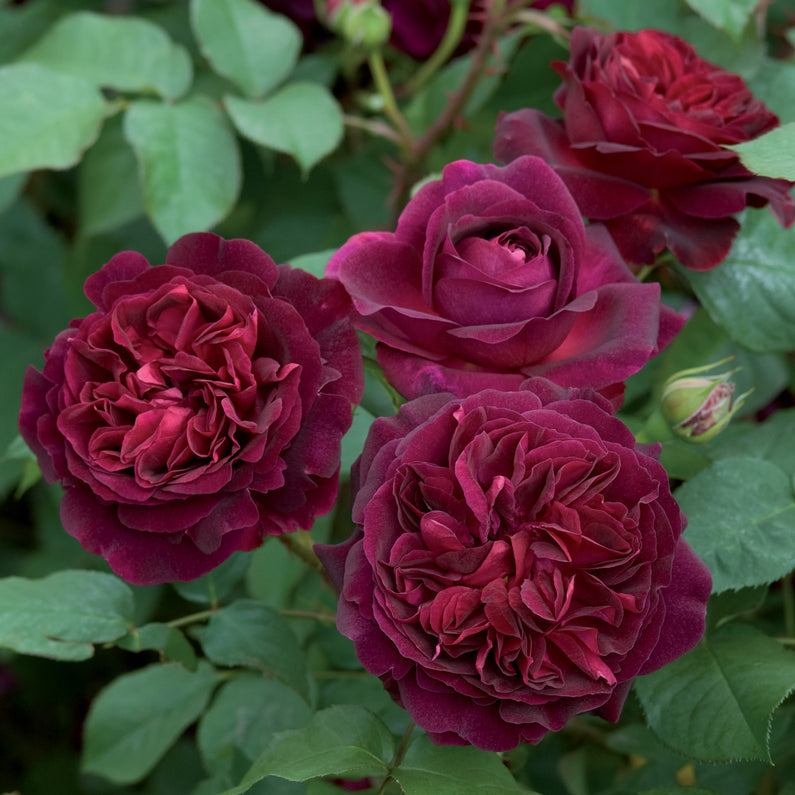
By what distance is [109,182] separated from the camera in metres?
1.13

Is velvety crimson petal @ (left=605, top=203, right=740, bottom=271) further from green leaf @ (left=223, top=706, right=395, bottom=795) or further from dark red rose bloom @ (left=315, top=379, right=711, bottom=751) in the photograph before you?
green leaf @ (left=223, top=706, right=395, bottom=795)

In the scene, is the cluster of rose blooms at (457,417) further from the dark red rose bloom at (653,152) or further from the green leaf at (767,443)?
the green leaf at (767,443)

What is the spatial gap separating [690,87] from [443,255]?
318 mm

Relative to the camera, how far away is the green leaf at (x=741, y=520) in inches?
25.0

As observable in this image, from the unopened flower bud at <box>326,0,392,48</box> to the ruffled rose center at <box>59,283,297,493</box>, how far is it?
570 millimetres

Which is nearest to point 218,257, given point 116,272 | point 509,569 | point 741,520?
point 116,272

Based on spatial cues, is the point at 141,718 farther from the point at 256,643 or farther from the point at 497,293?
the point at 497,293

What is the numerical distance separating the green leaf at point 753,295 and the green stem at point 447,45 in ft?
1.63

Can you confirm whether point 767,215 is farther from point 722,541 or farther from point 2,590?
point 2,590

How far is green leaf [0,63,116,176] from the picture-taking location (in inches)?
37.0

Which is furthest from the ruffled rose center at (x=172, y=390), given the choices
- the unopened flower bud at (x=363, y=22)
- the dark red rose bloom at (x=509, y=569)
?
the unopened flower bud at (x=363, y=22)

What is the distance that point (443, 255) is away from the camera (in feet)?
1.94

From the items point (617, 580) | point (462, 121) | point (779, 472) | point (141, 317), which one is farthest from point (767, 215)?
point (141, 317)

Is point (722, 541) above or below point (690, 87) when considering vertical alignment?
below
